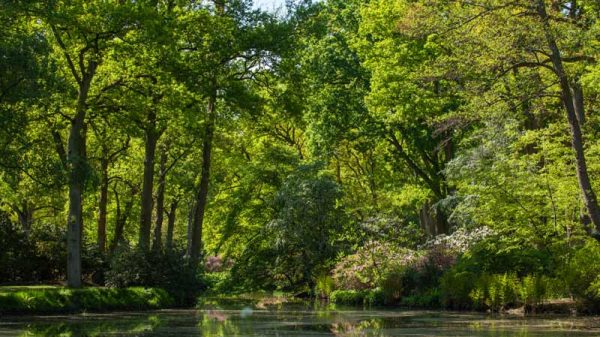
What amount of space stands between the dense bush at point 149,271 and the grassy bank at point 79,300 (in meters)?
0.76

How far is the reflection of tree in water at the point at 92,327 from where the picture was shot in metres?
14.7

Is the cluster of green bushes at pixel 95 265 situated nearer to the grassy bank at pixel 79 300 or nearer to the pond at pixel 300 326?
the grassy bank at pixel 79 300

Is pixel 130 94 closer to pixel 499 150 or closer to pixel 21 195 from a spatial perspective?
pixel 21 195

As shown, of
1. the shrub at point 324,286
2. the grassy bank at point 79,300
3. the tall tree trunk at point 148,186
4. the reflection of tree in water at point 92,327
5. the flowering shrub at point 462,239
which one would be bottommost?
the reflection of tree in water at point 92,327

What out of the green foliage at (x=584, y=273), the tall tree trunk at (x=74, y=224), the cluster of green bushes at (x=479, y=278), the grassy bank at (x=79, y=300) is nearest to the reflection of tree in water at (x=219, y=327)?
the grassy bank at (x=79, y=300)

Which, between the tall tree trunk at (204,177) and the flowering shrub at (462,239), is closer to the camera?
the flowering shrub at (462,239)

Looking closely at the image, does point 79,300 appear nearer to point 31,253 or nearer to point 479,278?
point 31,253

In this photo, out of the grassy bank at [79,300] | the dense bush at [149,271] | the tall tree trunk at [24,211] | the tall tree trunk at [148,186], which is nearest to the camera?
the grassy bank at [79,300]

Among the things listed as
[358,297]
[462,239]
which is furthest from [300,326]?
[358,297]

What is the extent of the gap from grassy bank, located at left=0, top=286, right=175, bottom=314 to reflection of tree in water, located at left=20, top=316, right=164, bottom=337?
2.94 m

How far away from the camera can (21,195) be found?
33.2 meters

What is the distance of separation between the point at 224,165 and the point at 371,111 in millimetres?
13579

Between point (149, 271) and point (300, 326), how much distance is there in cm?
1187

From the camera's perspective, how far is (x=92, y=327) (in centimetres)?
1656
